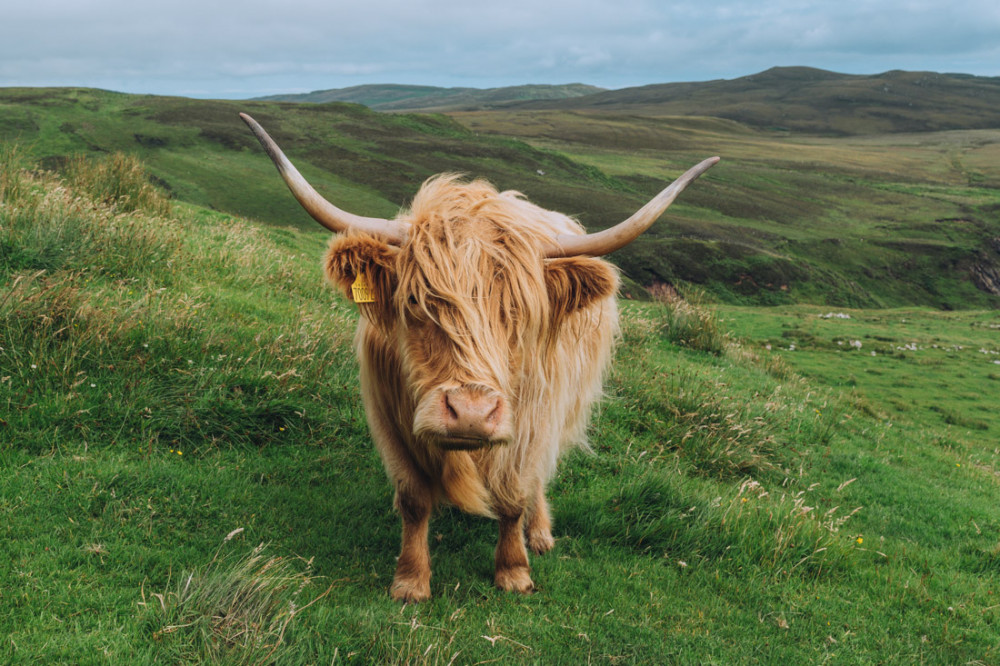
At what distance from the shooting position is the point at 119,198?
10141 millimetres

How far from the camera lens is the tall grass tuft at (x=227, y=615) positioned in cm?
265

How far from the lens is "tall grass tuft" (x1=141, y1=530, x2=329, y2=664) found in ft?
8.70

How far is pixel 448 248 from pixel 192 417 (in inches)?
99.3

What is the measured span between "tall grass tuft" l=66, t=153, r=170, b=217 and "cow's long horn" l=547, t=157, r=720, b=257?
322 inches

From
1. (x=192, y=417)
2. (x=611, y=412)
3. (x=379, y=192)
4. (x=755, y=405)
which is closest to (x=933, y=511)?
(x=755, y=405)

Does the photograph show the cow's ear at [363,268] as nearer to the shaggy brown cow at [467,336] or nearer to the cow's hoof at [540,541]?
the shaggy brown cow at [467,336]

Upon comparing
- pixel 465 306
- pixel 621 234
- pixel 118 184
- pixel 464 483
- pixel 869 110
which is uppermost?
pixel 869 110

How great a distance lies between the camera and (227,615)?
2814 mm

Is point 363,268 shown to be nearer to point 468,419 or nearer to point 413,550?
point 468,419

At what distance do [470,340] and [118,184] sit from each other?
9573 millimetres

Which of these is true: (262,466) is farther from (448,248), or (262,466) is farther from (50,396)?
(448,248)

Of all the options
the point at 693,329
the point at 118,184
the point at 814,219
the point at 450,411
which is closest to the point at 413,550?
the point at 450,411

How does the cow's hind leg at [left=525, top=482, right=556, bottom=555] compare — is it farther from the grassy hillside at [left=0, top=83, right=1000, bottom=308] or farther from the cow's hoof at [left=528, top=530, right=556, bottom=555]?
the grassy hillside at [left=0, top=83, right=1000, bottom=308]

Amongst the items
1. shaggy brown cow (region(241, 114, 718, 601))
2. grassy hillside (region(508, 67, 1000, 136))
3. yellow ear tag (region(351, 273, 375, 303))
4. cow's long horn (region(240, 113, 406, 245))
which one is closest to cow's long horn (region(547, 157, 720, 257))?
shaggy brown cow (region(241, 114, 718, 601))
